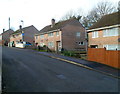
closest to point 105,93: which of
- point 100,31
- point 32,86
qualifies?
point 32,86

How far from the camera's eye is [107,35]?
2153cm

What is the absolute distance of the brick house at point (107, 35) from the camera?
65.8ft

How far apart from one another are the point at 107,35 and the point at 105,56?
7928 millimetres

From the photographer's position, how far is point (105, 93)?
252 inches

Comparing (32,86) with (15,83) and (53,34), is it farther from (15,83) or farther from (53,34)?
(53,34)

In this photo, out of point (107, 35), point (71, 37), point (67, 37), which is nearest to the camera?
point (107, 35)

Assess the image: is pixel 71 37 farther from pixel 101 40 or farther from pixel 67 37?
pixel 101 40

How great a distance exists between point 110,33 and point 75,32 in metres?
14.6

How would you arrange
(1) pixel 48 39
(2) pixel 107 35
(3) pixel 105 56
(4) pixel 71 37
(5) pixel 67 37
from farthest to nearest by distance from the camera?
(1) pixel 48 39
(4) pixel 71 37
(5) pixel 67 37
(2) pixel 107 35
(3) pixel 105 56

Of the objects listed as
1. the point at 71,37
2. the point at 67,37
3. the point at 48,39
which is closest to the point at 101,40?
the point at 67,37

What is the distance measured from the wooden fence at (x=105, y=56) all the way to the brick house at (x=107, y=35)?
5817 millimetres

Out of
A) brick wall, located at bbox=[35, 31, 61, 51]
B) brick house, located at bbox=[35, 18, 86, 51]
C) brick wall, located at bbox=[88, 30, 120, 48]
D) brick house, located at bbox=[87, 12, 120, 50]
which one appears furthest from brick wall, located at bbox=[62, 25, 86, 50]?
brick wall, located at bbox=[88, 30, 120, 48]

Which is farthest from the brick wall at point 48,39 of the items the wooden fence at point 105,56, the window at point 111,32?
the wooden fence at point 105,56

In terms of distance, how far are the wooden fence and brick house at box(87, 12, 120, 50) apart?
19.1 ft
